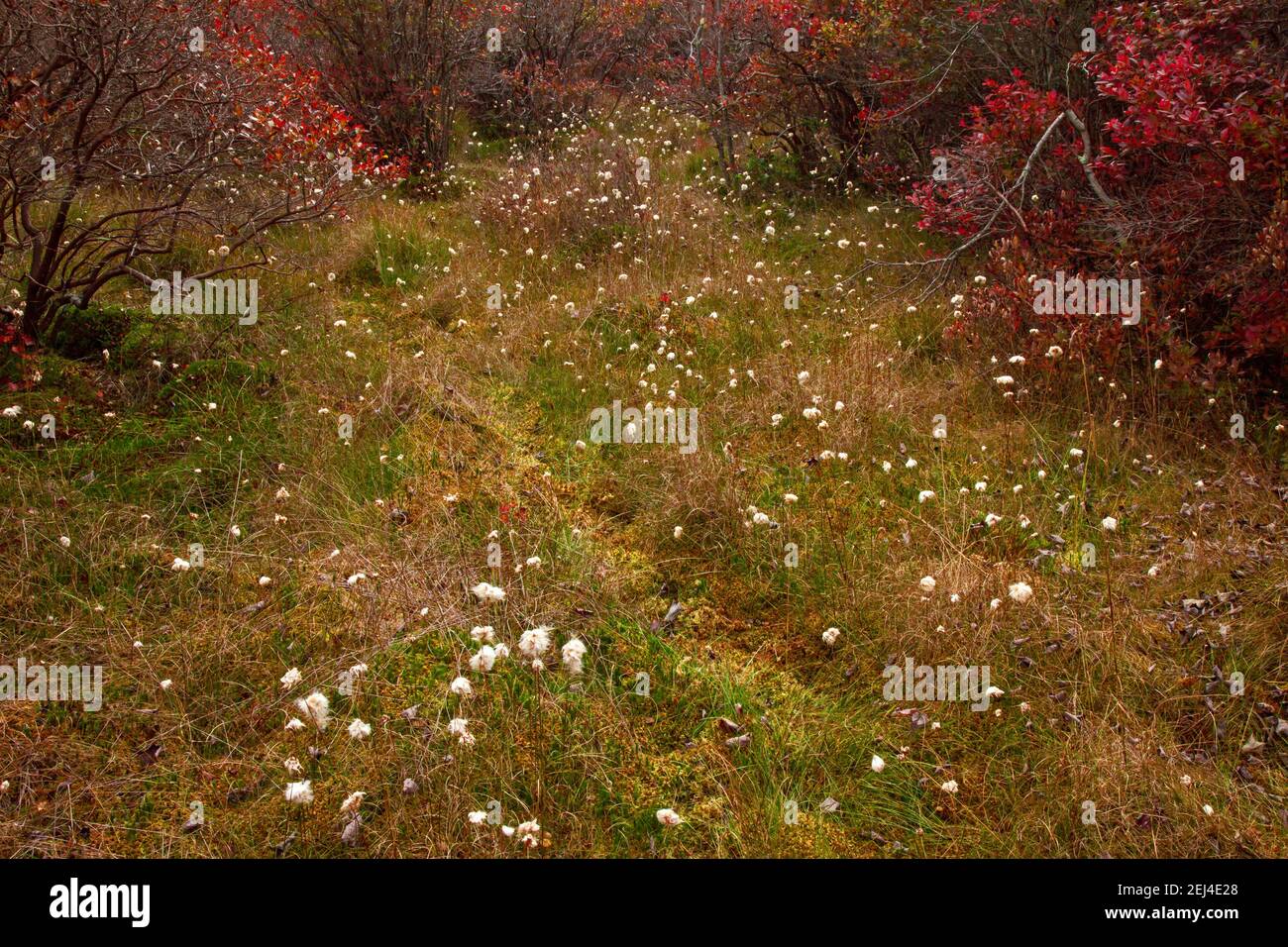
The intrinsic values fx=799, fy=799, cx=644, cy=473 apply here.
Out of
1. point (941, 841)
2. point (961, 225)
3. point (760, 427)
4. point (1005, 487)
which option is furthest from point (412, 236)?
point (941, 841)

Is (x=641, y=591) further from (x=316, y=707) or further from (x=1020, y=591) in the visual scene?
(x=1020, y=591)

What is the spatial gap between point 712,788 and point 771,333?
372 centimetres

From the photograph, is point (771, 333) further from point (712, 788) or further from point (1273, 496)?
point (712, 788)

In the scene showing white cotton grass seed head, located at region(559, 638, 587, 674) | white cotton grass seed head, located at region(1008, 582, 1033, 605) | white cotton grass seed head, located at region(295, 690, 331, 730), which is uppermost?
white cotton grass seed head, located at region(1008, 582, 1033, 605)

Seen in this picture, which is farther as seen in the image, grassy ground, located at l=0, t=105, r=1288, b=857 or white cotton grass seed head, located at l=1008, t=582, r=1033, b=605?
white cotton grass seed head, located at l=1008, t=582, r=1033, b=605

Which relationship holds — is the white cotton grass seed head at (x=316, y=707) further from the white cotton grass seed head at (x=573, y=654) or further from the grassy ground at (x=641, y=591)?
the white cotton grass seed head at (x=573, y=654)

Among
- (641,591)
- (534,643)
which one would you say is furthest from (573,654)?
(641,591)

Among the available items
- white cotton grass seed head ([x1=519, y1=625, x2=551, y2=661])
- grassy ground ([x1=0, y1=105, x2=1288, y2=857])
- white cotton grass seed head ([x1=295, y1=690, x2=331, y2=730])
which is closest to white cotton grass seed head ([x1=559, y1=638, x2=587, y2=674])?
white cotton grass seed head ([x1=519, y1=625, x2=551, y2=661])

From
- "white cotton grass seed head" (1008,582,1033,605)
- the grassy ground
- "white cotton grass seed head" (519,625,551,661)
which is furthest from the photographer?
"white cotton grass seed head" (1008,582,1033,605)

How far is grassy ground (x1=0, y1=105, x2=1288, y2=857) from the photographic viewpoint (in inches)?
105

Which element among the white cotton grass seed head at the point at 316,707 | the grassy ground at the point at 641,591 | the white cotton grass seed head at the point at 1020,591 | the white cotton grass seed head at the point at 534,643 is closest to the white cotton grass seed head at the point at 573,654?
the white cotton grass seed head at the point at 534,643

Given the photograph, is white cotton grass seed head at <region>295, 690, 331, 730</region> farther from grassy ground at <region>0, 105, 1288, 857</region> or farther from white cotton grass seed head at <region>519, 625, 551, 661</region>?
white cotton grass seed head at <region>519, 625, 551, 661</region>

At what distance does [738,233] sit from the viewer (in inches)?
295

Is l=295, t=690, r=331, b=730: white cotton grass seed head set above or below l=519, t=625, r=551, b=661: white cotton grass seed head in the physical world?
below
